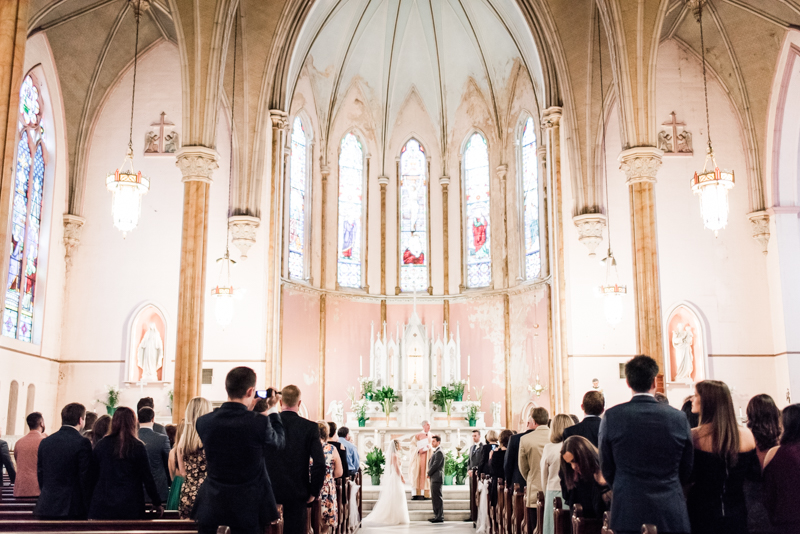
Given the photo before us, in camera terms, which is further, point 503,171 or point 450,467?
point 503,171

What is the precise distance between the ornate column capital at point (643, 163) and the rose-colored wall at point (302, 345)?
10.7 m

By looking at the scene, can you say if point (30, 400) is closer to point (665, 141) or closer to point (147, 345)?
point (147, 345)

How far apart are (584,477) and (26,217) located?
15.5 meters

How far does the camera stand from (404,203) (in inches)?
973

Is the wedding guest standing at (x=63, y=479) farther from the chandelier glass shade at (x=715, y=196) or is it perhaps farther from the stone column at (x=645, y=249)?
the chandelier glass shade at (x=715, y=196)

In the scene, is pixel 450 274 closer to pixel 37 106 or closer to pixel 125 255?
pixel 125 255

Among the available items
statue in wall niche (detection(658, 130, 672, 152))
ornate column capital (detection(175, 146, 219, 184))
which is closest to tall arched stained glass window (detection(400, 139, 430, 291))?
statue in wall niche (detection(658, 130, 672, 152))

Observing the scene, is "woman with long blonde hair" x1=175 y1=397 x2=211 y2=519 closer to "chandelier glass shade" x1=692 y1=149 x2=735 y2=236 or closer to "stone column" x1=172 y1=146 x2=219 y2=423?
"stone column" x1=172 y1=146 x2=219 y2=423

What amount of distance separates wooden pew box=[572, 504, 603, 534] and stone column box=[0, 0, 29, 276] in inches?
224

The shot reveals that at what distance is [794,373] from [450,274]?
9556 mm

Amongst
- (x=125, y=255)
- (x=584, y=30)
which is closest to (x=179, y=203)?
(x=125, y=255)

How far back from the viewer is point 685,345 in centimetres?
1877

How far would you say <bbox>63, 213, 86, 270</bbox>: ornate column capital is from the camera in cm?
1897

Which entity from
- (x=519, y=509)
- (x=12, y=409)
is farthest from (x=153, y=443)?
(x=12, y=409)
